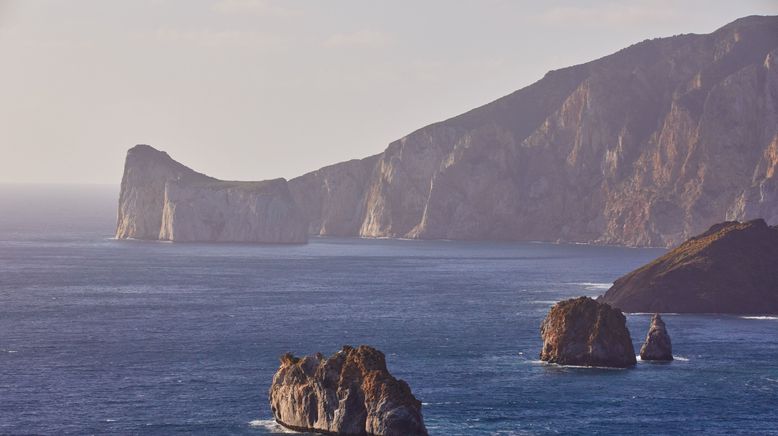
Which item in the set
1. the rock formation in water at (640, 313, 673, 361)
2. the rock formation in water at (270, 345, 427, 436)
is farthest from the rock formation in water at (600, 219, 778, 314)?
the rock formation in water at (270, 345, 427, 436)

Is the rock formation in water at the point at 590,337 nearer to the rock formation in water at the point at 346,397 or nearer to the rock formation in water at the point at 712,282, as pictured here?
the rock formation in water at the point at 346,397

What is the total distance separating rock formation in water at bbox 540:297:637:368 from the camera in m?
138

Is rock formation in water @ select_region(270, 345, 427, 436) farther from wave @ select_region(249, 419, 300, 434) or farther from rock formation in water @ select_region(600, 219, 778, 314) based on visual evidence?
rock formation in water @ select_region(600, 219, 778, 314)

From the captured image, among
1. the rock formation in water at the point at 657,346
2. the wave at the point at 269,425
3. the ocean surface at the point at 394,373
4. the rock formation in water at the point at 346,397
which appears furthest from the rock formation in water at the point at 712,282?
the rock formation in water at the point at 346,397

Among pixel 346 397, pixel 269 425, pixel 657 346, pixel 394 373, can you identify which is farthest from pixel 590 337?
pixel 346 397

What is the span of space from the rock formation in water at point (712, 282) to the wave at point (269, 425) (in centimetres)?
9150

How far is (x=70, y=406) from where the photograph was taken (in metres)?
116

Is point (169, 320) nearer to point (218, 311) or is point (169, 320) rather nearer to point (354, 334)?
point (218, 311)

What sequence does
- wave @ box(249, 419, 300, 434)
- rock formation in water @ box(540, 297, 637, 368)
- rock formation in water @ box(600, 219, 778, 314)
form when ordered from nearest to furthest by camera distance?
wave @ box(249, 419, 300, 434) → rock formation in water @ box(540, 297, 637, 368) → rock formation in water @ box(600, 219, 778, 314)

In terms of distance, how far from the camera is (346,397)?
102 meters

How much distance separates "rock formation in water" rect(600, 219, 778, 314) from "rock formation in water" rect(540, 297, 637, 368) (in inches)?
2078

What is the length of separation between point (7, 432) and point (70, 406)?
10442 millimetres

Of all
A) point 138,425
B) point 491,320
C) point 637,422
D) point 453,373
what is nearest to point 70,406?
point 138,425

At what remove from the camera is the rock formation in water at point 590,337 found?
452ft
